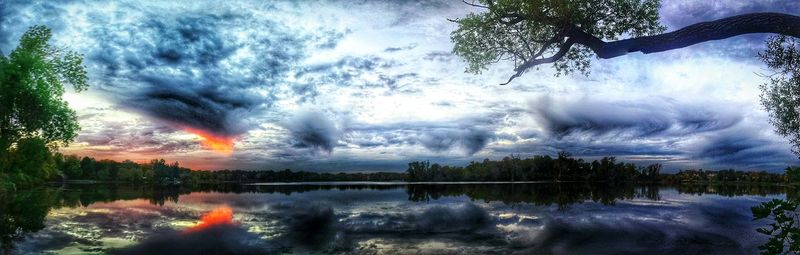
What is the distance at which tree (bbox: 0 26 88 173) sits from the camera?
1522 inches

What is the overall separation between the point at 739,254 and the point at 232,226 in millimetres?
19443

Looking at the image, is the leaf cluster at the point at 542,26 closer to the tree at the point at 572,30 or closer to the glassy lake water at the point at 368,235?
the tree at the point at 572,30

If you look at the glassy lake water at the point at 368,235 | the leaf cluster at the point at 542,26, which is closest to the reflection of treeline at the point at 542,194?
the glassy lake water at the point at 368,235

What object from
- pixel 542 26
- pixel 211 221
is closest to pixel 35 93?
pixel 211 221

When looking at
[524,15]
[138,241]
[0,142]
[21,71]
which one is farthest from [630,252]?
[0,142]

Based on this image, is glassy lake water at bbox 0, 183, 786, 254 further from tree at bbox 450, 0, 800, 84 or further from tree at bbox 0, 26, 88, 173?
tree at bbox 0, 26, 88, 173

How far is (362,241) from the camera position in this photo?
55.3ft

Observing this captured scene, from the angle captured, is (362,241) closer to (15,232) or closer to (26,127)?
(15,232)

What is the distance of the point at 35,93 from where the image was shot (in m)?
39.7

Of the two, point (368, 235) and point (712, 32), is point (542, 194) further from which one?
point (712, 32)

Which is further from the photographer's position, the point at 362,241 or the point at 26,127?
the point at 26,127

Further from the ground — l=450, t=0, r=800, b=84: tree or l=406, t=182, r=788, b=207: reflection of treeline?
l=450, t=0, r=800, b=84: tree

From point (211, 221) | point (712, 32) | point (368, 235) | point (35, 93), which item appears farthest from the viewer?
point (35, 93)

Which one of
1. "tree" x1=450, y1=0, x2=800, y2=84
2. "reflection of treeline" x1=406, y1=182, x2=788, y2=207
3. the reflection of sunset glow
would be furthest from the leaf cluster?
"reflection of treeline" x1=406, y1=182, x2=788, y2=207
